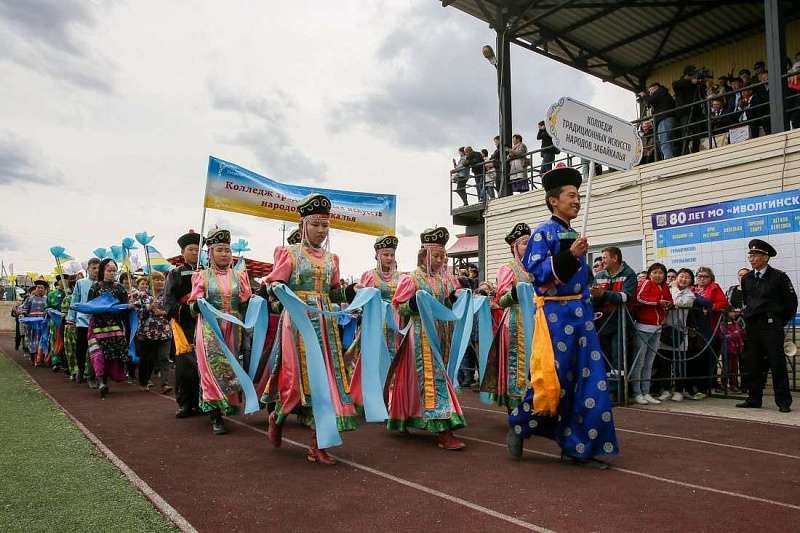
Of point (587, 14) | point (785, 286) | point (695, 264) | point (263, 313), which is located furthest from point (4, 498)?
point (587, 14)

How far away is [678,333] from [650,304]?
1.04m

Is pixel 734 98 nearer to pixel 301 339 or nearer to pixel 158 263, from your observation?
pixel 301 339

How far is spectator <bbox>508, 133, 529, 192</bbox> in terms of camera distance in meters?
15.6

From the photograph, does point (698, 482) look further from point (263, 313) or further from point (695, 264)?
point (695, 264)

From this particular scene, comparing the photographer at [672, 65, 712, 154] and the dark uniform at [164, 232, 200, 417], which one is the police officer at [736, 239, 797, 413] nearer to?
the photographer at [672, 65, 712, 154]

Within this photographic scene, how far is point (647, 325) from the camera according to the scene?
8344 millimetres

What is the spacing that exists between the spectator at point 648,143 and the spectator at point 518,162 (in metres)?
2.88

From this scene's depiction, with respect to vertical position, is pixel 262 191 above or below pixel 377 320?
above

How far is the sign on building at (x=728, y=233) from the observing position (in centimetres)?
1008

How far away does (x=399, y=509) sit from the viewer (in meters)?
3.71

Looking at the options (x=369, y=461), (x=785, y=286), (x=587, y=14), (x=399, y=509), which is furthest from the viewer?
(x=587, y=14)

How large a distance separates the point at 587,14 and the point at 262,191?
10205 mm

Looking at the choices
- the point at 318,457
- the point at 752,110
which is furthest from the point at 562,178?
the point at 752,110

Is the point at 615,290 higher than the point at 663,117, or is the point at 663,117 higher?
the point at 663,117
